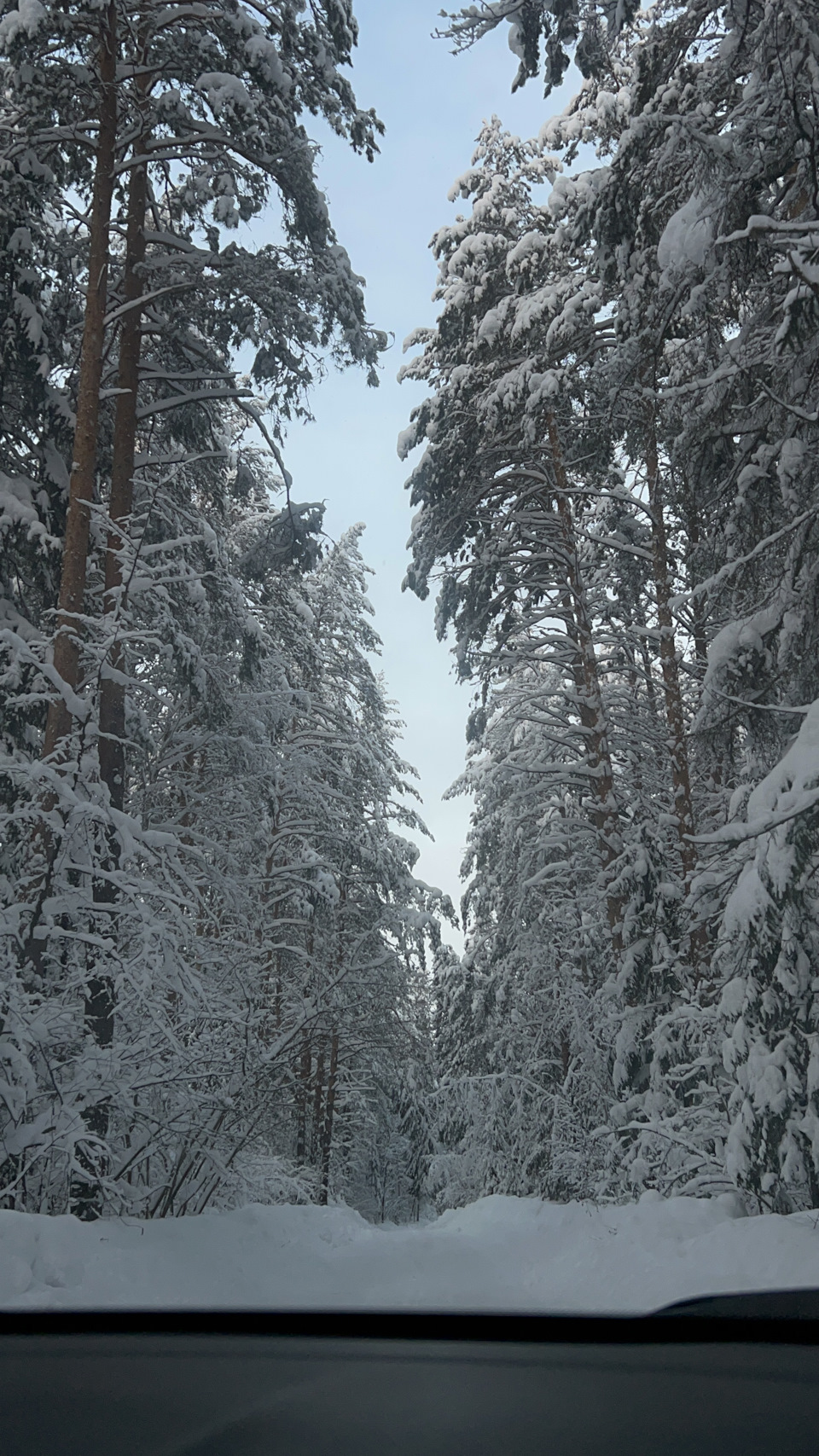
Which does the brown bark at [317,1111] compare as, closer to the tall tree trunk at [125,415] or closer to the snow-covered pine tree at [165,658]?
the snow-covered pine tree at [165,658]

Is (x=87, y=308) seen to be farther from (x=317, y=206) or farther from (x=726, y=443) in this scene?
(x=726, y=443)

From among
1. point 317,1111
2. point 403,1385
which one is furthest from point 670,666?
point 317,1111

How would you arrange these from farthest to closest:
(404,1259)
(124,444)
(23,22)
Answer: (124,444), (404,1259), (23,22)

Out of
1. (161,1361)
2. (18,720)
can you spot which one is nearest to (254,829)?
(18,720)

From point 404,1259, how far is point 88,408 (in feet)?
30.2

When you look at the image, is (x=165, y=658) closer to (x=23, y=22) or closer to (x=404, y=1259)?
(x=23, y=22)

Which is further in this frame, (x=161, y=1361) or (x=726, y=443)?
(x=726, y=443)

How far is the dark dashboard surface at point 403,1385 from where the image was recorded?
1.08 meters

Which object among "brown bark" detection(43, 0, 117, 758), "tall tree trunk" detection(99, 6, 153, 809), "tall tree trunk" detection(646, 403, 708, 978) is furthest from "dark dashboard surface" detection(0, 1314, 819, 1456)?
"tall tree trunk" detection(646, 403, 708, 978)

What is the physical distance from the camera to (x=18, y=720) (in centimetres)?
995

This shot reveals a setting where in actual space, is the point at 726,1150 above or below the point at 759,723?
below

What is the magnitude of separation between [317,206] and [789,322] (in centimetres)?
650

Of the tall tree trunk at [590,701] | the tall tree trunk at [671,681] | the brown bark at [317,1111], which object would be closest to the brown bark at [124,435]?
the tall tree trunk at [590,701]

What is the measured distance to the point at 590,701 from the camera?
13828mm
